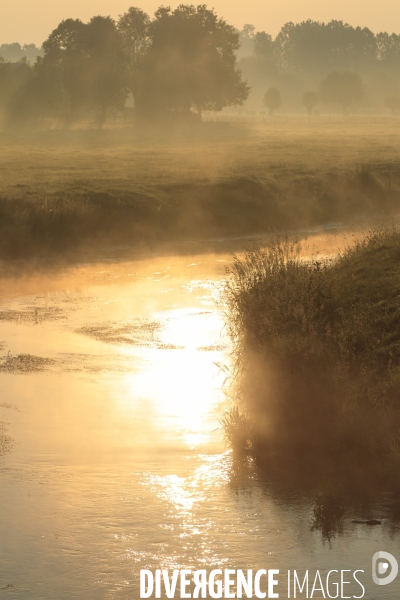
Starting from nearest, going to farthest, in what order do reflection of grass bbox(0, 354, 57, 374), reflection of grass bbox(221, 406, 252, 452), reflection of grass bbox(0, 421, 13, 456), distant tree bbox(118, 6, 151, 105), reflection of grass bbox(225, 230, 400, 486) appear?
reflection of grass bbox(225, 230, 400, 486), reflection of grass bbox(0, 421, 13, 456), reflection of grass bbox(221, 406, 252, 452), reflection of grass bbox(0, 354, 57, 374), distant tree bbox(118, 6, 151, 105)

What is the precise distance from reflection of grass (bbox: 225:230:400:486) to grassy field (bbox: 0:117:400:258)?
9.37m

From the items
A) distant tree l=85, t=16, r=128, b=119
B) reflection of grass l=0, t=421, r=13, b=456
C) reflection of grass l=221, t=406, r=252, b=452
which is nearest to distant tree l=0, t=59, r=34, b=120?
distant tree l=85, t=16, r=128, b=119

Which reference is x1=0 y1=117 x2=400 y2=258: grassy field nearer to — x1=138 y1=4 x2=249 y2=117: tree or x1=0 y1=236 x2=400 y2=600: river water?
x1=0 y1=236 x2=400 y2=600: river water

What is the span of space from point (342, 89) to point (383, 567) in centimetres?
14274

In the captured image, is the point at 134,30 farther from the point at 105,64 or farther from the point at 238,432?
the point at 238,432

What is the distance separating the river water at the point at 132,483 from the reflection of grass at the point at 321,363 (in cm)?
70

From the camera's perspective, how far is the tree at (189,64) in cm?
9656

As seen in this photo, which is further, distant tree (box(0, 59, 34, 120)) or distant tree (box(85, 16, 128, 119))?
distant tree (box(0, 59, 34, 120))

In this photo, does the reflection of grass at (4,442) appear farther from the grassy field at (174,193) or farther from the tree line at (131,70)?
the tree line at (131,70)

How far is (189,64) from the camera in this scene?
97125 mm

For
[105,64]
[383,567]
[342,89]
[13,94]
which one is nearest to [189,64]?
[105,64]

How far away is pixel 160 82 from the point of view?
96875 millimetres

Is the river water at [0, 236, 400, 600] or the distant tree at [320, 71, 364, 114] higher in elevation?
the distant tree at [320, 71, 364, 114]

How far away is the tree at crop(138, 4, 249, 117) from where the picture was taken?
9656cm
